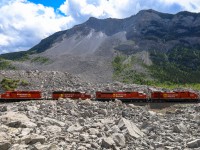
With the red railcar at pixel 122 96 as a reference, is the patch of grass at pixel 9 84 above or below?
above

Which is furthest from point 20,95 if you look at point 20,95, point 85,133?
point 85,133

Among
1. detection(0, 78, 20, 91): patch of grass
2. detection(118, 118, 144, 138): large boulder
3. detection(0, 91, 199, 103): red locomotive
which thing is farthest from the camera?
detection(0, 78, 20, 91): patch of grass

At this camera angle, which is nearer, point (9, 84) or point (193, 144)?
point (193, 144)

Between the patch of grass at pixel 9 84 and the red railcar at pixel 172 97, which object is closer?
the red railcar at pixel 172 97

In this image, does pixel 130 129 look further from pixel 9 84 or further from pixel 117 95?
pixel 9 84

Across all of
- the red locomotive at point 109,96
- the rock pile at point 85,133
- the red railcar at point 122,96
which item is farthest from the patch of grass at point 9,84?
the rock pile at point 85,133

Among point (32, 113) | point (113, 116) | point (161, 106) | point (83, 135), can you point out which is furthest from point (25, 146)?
point (161, 106)

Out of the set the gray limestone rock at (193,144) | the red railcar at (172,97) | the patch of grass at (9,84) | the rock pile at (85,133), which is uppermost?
the patch of grass at (9,84)

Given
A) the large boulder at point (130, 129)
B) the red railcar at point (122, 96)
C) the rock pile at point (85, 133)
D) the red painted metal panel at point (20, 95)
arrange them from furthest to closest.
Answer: the red railcar at point (122, 96) < the red painted metal panel at point (20, 95) < the large boulder at point (130, 129) < the rock pile at point (85, 133)

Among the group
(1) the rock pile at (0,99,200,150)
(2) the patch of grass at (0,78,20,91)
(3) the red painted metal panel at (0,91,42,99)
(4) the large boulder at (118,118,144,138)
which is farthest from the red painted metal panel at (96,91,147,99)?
(4) the large boulder at (118,118,144,138)

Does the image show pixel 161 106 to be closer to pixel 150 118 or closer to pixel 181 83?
pixel 150 118

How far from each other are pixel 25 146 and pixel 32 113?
978 cm

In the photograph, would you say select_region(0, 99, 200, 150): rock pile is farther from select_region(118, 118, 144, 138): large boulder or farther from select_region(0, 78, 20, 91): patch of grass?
select_region(0, 78, 20, 91): patch of grass

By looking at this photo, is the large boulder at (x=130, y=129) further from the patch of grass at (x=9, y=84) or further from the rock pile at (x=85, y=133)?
the patch of grass at (x=9, y=84)
